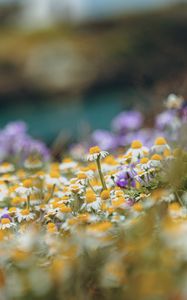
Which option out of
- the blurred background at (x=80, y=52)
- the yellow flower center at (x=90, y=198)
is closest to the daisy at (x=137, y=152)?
the yellow flower center at (x=90, y=198)

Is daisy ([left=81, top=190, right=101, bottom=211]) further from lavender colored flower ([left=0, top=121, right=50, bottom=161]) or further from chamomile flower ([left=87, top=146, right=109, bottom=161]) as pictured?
lavender colored flower ([left=0, top=121, right=50, bottom=161])

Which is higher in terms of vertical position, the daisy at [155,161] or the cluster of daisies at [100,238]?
the daisy at [155,161]

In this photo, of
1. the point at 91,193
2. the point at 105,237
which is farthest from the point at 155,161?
the point at 105,237

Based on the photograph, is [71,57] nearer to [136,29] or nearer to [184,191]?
[136,29]

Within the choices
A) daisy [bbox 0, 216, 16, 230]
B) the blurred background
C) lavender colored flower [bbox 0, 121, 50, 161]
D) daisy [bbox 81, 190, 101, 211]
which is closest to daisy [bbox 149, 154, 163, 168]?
daisy [bbox 81, 190, 101, 211]

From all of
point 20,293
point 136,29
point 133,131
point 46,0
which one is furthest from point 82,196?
point 46,0

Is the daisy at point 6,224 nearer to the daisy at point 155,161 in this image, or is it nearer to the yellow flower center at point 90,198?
the yellow flower center at point 90,198

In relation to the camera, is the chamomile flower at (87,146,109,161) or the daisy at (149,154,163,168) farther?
the chamomile flower at (87,146,109,161)
